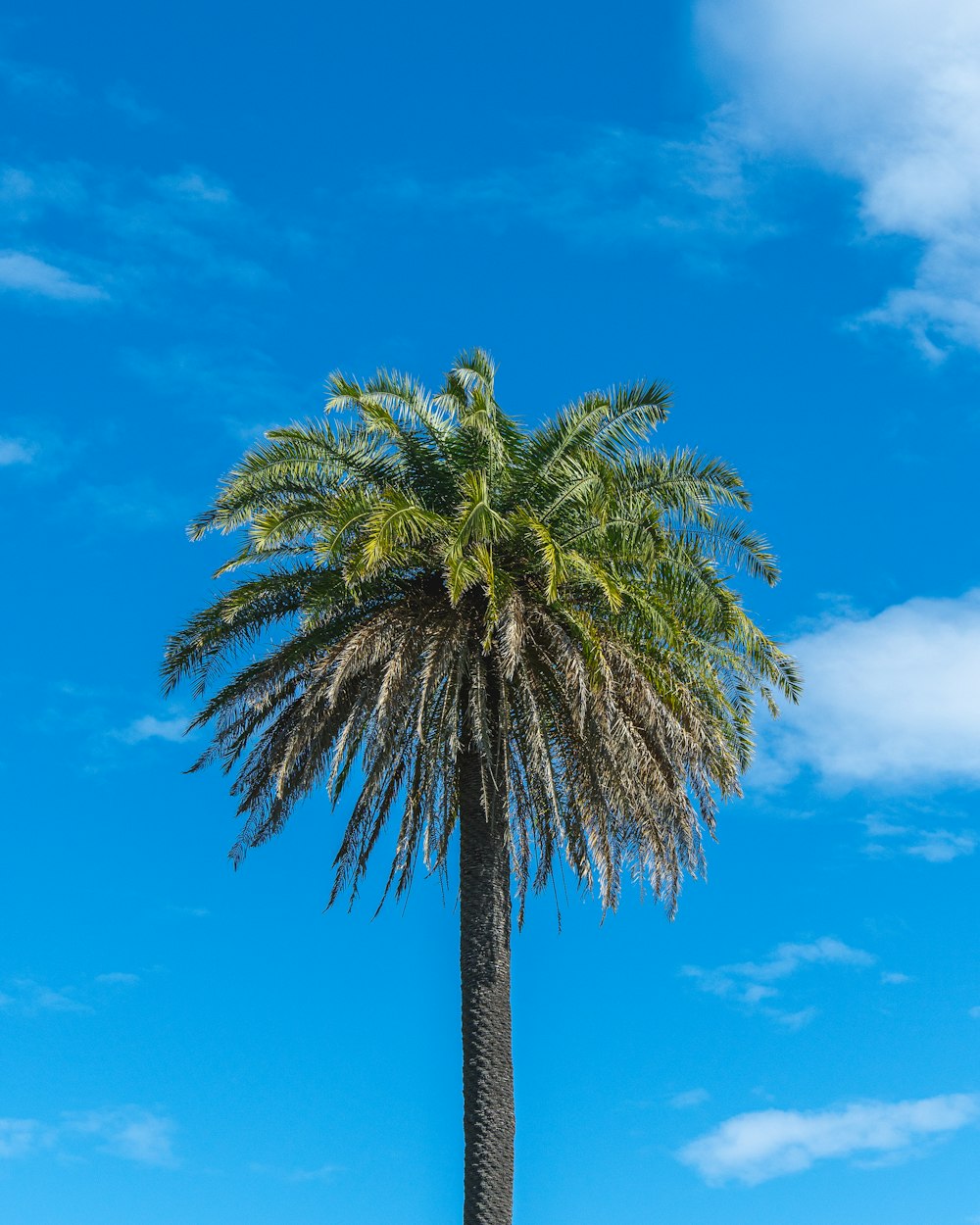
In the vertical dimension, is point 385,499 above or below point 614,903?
above

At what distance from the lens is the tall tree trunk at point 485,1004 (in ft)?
73.6

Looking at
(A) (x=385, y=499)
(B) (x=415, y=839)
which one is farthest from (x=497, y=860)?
(A) (x=385, y=499)

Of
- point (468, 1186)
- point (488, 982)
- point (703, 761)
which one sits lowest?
point (468, 1186)

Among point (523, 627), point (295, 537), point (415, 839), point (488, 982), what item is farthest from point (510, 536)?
point (488, 982)

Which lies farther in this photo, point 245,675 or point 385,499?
point 245,675

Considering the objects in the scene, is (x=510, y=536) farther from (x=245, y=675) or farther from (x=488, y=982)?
(x=488, y=982)

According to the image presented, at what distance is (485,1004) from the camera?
23.3 meters

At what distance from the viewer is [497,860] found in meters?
24.2

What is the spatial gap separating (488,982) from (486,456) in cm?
805

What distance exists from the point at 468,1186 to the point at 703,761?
7.34 m

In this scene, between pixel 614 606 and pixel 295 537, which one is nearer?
pixel 614 606

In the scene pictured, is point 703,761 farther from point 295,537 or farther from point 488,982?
point 295,537

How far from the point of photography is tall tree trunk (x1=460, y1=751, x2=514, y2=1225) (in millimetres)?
22438

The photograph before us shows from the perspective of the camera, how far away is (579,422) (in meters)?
24.9
